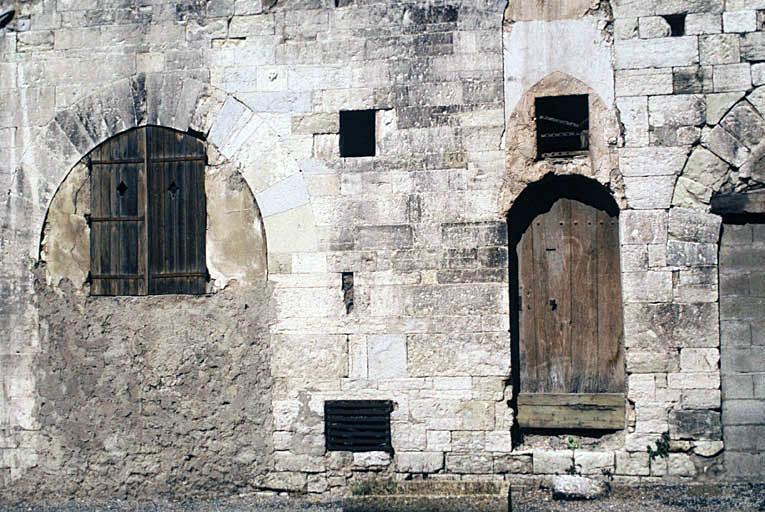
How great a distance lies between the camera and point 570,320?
6.32m

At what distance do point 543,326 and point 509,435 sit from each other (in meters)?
0.90

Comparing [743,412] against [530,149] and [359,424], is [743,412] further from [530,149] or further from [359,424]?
[359,424]

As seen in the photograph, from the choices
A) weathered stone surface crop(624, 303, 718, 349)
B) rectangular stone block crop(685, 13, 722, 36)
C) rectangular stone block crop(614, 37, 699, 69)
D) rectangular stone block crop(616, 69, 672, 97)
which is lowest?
weathered stone surface crop(624, 303, 718, 349)

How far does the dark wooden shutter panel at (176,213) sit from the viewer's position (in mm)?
6523

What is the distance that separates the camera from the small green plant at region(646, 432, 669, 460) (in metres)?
5.95

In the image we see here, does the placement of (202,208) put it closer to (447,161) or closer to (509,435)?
(447,161)

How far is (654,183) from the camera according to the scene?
6.01 meters

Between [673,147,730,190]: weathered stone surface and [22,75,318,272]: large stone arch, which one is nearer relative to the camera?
[673,147,730,190]: weathered stone surface

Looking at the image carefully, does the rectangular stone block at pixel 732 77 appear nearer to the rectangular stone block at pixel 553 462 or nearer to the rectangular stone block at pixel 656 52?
the rectangular stone block at pixel 656 52

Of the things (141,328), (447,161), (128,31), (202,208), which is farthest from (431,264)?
(128,31)

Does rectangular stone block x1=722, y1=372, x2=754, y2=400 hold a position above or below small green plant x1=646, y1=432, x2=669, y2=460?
above

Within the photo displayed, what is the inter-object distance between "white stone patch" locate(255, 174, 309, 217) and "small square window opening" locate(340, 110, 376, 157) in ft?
1.39

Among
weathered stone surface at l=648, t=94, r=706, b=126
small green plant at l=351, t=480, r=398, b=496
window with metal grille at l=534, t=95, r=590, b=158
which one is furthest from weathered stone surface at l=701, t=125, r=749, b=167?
small green plant at l=351, t=480, r=398, b=496

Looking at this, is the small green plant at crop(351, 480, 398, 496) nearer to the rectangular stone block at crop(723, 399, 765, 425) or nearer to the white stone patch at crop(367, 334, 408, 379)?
the white stone patch at crop(367, 334, 408, 379)
